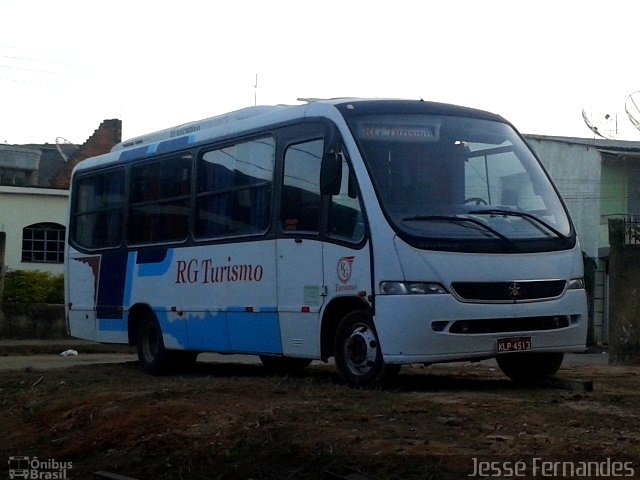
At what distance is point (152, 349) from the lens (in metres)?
15.5

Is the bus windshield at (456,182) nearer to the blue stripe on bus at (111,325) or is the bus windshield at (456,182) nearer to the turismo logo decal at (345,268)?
the turismo logo decal at (345,268)

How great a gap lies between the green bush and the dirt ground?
19600mm

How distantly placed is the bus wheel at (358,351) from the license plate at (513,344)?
3.32ft

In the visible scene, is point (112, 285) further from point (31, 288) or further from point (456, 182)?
point (31, 288)

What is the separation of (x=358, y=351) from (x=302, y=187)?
6.25ft

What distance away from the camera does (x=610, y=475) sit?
7105mm

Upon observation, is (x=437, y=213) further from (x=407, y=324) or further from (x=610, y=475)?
(x=610, y=475)

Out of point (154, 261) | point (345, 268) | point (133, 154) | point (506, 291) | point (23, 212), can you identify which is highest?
point (23, 212)

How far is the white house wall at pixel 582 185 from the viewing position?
38.8 meters

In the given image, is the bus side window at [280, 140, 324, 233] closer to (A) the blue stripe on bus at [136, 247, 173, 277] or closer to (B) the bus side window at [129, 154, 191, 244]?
(B) the bus side window at [129, 154, 191, 244]

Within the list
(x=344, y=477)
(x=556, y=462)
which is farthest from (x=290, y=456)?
(x=556, y=462)

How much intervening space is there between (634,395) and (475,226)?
2.05m

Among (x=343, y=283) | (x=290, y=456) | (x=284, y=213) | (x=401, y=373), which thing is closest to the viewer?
(x=290, y=456)

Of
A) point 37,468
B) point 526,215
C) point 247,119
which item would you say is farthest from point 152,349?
point 37,468
